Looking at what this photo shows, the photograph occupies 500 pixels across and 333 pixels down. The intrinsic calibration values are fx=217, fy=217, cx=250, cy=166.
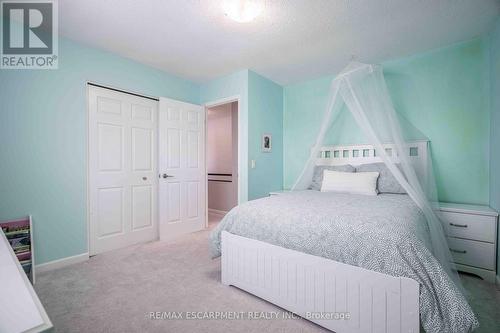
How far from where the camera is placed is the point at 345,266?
1350 millimetres

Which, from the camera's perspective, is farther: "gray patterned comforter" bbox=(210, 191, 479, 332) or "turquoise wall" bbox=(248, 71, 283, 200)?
"turquoise wall" bbox=(248, 71, 283, 200)

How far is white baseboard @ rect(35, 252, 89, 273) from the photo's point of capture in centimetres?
224

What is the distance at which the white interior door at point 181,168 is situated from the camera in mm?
3232

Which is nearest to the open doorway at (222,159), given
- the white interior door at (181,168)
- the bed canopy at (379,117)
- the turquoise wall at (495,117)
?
the white interior door at (181,168)

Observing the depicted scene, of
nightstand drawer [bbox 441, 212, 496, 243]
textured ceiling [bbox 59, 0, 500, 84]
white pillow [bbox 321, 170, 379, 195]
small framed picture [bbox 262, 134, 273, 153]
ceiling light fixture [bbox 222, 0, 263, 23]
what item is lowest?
nightstand drawer [bbox 441, 212, 496, 243]

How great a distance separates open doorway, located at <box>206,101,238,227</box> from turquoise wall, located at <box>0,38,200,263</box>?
7.90ft

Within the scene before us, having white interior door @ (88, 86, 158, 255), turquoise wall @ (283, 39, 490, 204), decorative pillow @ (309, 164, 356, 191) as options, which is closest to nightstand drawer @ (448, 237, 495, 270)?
turquoise wall @ (283, 39, 490, 204)

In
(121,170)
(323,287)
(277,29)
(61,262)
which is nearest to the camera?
(323,287)

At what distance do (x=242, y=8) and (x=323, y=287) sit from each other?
2.28 m

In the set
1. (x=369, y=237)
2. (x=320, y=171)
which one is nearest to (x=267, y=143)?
(x=320, y=171)

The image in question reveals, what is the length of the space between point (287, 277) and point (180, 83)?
3267 mm

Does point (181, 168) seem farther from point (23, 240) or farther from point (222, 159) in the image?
point (23, 240)

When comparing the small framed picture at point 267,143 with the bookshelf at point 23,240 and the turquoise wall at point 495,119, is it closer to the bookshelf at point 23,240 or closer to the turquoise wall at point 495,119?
the turquoise wall at point 495,119

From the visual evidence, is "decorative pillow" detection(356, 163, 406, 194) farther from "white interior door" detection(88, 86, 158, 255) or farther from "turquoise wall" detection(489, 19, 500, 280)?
"white interior door" detection(88, 86, 158, 255)
